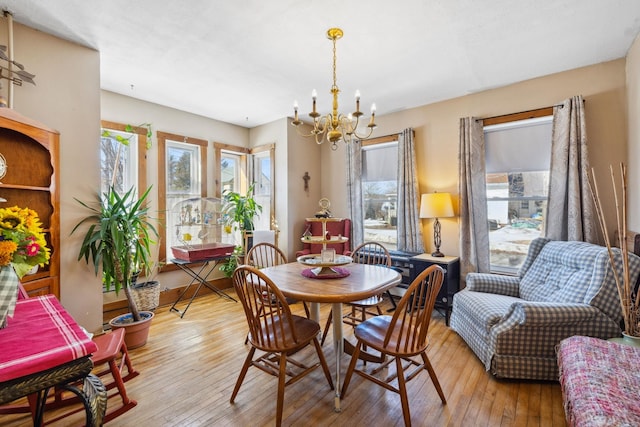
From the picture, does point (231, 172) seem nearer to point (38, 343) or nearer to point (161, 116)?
point (161, 116)

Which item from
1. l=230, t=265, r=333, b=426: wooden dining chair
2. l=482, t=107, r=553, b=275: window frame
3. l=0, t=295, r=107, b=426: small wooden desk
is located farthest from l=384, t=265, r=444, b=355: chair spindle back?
l=482, t=107, r=553, b=275: window frame

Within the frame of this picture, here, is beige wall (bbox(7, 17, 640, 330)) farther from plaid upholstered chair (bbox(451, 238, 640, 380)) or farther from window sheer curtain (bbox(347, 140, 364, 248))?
plaid upholstered chair (bbox(451, 238, 640, 380))

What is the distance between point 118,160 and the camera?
135 inches

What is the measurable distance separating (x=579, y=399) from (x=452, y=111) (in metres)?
3.21

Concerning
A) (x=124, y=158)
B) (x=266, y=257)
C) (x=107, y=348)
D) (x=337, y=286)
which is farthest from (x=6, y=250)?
(x=124, y=158)

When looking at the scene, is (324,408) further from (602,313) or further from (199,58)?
(199,58)

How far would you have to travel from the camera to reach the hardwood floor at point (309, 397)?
178 cm

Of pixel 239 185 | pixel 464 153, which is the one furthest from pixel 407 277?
pixel 239 185

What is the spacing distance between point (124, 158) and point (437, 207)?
12.6ft

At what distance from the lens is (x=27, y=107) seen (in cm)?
230

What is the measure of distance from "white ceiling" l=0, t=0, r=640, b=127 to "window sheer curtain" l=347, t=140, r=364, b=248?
1052 mm

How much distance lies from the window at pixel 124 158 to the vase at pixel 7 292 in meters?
2.54

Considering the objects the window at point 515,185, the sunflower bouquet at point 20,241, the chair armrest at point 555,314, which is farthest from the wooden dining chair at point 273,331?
the window at point 515,185

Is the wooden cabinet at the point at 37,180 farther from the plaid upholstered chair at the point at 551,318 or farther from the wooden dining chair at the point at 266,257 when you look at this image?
the plaid upholstered chair at the point at 551,318
